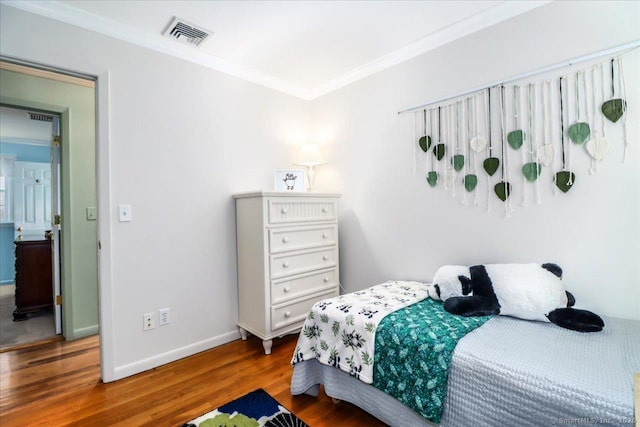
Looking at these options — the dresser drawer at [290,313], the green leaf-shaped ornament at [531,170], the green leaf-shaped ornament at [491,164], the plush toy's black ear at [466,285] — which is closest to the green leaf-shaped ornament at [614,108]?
the green leaf-shaped ornament at [531,170]

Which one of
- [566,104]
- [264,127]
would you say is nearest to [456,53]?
[566,104]

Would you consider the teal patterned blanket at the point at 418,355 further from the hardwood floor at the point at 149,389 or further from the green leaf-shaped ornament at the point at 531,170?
the green leaf-shaped ornament at the point at 531,170

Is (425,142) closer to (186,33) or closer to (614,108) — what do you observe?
(614,108)

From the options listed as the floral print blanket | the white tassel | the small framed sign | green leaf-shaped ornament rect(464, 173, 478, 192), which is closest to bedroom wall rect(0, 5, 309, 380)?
the small framed sign

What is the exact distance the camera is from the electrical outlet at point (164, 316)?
2.15 m

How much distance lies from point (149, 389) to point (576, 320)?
92.0 inches

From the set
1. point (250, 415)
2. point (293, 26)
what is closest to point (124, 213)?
point (250, 415)

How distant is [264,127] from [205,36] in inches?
33.4

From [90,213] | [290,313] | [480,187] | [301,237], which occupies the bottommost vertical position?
A: [290,313]

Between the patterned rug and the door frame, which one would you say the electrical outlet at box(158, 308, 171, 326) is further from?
the patterned rug

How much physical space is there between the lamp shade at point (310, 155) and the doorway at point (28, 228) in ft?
7.31

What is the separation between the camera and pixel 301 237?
246 cm

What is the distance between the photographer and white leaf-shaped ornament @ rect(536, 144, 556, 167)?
5.59ft

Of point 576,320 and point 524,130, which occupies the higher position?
point 524,130
